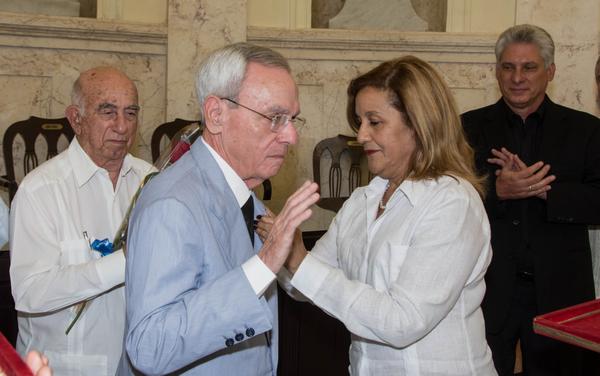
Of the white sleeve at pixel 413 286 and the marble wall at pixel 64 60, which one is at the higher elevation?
the marble wall at pixel 64 60

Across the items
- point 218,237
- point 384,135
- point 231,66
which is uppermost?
point 231,66

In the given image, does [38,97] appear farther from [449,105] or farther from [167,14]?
[449,105]

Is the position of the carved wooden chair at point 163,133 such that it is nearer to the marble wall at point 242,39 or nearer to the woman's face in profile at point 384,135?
the marble wall at point 242,39

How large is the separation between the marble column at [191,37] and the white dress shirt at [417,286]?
3.86 meters

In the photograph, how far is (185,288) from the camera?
1.77m

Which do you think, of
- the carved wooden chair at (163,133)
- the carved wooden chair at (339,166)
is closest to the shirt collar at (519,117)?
the carved wooden chair at (339,166)

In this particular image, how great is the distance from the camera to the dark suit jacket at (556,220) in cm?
338

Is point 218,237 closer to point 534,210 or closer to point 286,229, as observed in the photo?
point 286,229

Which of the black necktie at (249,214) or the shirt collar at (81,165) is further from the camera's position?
the shirt collar at (81,165)

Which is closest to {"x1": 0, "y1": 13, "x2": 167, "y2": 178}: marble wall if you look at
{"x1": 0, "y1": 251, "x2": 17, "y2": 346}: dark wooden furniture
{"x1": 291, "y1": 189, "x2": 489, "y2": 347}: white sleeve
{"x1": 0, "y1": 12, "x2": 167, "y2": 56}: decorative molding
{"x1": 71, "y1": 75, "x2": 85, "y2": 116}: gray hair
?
{"x1": 0, "y1": 12, "x2": 167, "y2": 56}: decorative molding

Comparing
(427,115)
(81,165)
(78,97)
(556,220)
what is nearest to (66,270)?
(81,165)

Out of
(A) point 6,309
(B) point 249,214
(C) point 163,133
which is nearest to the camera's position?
(B) point 249,214

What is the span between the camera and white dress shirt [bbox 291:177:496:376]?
2.17 meters

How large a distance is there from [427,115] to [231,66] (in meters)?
0.72
